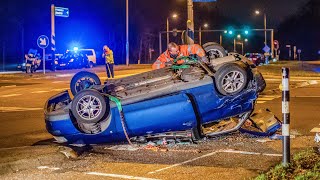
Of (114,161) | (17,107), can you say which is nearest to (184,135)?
(114,161)

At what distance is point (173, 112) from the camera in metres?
8.04

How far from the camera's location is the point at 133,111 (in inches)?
321

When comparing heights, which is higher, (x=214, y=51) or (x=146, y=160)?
(x=214, y=51)

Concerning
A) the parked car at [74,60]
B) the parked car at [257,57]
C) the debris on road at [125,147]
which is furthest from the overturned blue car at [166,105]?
the parked car at [257,57]

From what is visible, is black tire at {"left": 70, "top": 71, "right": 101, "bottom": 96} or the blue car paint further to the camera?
black tire at {"left": 70, "top": 71, "right": 101, "bottom": 96}

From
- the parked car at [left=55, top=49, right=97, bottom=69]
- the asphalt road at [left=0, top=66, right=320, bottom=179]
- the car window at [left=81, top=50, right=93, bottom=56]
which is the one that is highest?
the car window at [left=81, top=50, right=93, bottom=56]

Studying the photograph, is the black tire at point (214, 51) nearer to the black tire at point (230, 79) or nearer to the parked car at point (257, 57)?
the black tire at point (230, 79)

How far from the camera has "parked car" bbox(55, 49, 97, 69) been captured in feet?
151

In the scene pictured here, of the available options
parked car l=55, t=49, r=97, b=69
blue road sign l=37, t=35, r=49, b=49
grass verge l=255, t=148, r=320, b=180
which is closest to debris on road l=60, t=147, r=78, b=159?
grass verge l=255, t=148, r=320, b=180

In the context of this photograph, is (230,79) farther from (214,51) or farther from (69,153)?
(69,153)

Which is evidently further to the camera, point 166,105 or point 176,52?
point 176,52

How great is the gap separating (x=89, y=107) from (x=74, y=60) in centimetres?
3877

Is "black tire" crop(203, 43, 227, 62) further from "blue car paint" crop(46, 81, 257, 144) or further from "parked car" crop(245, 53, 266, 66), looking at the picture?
"parked car" crop(245, 53, 266, 66)

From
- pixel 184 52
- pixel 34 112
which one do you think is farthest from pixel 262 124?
pixel 34 112
